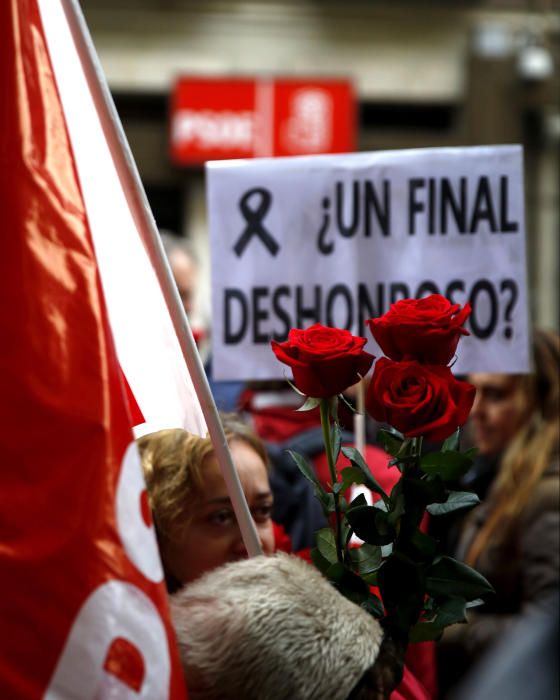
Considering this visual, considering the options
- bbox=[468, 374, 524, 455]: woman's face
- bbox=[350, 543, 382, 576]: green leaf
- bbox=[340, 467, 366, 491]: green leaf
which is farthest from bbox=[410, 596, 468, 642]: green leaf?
bbox=[468, 374, 524, 455]: woman's face

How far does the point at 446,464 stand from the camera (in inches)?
69.6

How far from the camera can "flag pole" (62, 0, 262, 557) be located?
1.76 m

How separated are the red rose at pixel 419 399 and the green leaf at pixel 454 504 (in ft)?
0.41

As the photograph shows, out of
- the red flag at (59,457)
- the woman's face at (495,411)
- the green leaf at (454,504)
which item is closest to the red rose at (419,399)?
the green leaf at (454,504)

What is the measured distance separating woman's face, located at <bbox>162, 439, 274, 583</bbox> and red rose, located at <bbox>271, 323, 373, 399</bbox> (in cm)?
54

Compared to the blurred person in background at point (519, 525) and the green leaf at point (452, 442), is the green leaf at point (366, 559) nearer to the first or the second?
the green leaf at point (452, 442)

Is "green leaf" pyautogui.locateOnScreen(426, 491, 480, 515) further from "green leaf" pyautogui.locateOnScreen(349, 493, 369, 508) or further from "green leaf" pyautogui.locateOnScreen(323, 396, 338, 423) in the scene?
"green leaf" pyautogui.locateOnScreen(323, 396, 338, 423)

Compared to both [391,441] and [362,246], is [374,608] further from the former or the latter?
[362,246]

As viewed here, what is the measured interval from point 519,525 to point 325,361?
1.48 m

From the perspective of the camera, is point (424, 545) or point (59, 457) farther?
point (424, 545)

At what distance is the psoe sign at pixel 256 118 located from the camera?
1181 cm

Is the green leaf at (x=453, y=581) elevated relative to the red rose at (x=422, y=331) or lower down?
lower down

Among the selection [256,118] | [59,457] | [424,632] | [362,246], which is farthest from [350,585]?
[256,118]

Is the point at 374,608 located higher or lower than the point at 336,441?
lower
